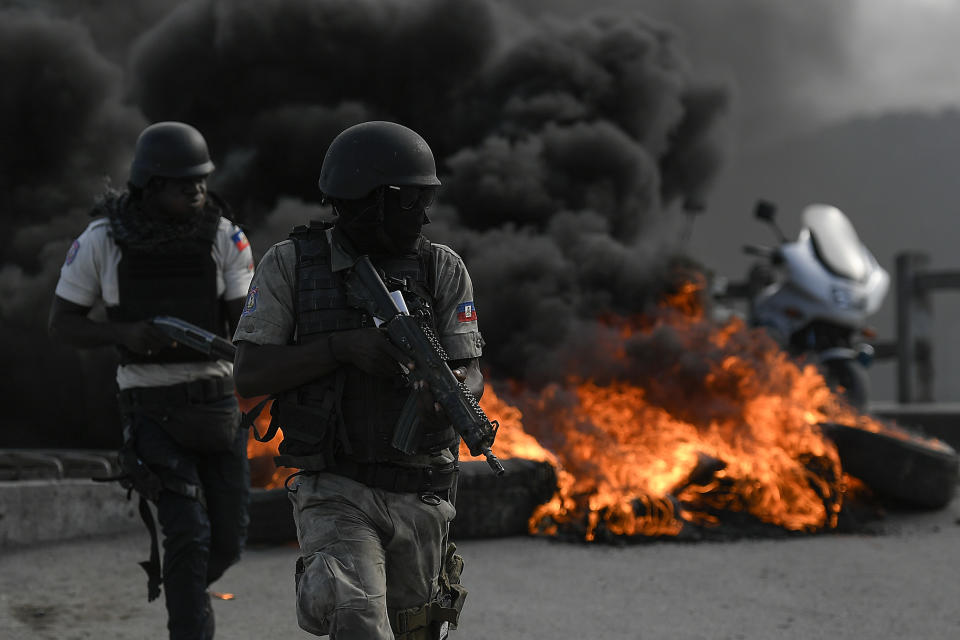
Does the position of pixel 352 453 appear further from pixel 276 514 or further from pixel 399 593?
pixel 276 514

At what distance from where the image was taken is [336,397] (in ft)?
7.95

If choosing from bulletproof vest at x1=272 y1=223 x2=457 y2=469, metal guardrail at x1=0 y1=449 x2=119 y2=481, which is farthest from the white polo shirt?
metal guardrail at x1=0 y1=449 x2=119 y2=481

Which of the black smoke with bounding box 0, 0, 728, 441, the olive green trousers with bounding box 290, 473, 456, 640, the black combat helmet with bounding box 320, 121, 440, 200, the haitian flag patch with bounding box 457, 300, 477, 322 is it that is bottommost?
the olive green trousers with bounding box 290, 473, 456, 640

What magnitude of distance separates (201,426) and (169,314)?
406mm

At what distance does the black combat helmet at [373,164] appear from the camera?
2.42 m

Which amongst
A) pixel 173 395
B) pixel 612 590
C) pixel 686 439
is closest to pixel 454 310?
pixel 173 395

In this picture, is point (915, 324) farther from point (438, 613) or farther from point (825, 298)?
point (438, 613)

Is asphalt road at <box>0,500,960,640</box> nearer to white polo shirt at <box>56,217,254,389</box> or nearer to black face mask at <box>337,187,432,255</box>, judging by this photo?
white polo shirt at <box>56,217,254,389</box>

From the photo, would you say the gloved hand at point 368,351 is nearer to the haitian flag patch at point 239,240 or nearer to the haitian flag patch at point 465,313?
the haitian flag patch at point 465,313

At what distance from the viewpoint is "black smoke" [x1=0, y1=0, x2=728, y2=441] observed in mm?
9141

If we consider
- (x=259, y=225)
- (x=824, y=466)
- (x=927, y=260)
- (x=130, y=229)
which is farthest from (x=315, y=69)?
(x=130, y=229)

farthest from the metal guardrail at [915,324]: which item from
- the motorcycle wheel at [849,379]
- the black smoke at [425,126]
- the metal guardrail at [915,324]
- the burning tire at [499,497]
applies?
the burning tire at [499,497]

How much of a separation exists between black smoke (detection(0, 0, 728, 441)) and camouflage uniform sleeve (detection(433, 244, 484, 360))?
16.6ft

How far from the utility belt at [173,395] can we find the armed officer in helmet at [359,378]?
45.1 inches
